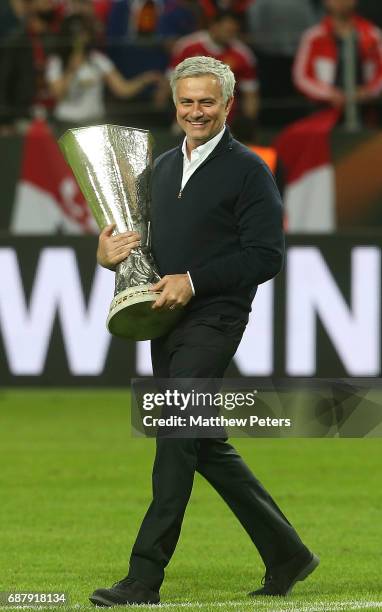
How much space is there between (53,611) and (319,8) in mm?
10989

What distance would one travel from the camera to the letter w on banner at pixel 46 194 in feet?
45.0

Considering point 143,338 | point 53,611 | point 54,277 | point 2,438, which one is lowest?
point 2,438

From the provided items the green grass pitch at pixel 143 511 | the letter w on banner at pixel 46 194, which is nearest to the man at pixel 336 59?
the letter w on banner at pixel 46 194

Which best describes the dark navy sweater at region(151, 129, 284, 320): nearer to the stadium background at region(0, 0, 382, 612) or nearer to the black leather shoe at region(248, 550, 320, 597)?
the black leather shoe at region(248, 550, 320, 597)

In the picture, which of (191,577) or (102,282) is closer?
(191,577)

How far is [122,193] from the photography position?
566 cm

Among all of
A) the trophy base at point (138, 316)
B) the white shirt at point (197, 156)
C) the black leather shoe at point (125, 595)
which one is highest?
the white shirt at point (197, 156)

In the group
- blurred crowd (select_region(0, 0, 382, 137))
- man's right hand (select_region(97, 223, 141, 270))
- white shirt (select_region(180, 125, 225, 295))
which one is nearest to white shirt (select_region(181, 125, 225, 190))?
white shirt (select_region(180, 125, 225, 295))

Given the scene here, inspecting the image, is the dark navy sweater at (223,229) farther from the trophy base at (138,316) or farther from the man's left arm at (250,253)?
the trophy base at (138,316)

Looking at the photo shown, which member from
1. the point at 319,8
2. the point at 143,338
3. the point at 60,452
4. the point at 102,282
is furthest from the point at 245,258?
the point at 319,8

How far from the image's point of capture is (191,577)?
20.9ft

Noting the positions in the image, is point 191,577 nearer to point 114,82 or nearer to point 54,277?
point 54,277

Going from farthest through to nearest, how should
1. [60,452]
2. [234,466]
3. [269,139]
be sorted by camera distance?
[269,139], [60,452], [234,466]

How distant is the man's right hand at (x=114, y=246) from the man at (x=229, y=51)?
8.27 m
